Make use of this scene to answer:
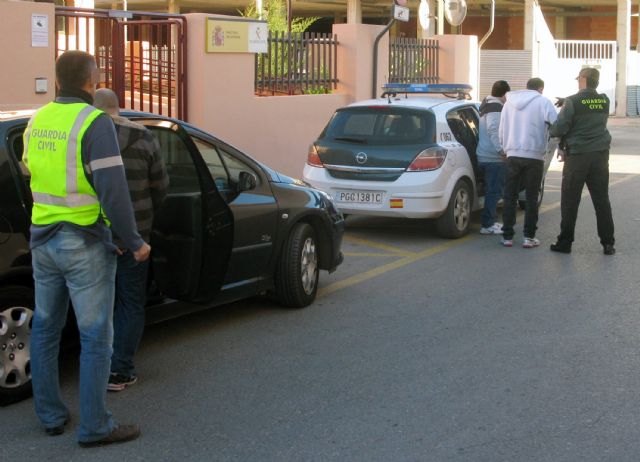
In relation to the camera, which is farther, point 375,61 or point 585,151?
point 375,61

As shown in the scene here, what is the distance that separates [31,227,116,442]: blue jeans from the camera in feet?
15.2

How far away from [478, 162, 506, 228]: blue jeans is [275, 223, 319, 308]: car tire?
3.83 m

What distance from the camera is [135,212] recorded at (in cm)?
524

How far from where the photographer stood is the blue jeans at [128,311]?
222 inches

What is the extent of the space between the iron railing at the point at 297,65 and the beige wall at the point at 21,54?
4.06 meters

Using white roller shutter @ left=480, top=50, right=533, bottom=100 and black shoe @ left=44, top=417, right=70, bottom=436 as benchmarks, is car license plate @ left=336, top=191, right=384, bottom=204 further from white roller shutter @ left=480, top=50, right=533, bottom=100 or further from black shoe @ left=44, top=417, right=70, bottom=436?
white roller shutter @ left=480, top=50, right=533, bottom=100

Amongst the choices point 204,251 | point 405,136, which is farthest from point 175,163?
point 405,136

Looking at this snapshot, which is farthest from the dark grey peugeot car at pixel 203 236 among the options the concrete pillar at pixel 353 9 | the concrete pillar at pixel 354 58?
the concrete pillar at pixel 353 9

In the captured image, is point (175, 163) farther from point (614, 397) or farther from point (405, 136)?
point (405, 136)

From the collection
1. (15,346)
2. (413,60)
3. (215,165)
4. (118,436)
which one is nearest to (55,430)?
(118,436)

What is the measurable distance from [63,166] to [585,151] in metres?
6.61

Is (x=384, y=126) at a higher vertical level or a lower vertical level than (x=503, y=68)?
lower

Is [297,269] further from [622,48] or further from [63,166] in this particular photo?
[622,48]

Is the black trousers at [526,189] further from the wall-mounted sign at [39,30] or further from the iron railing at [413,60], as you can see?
the iron railing at [413,60]
